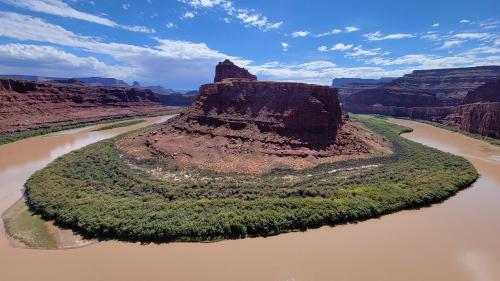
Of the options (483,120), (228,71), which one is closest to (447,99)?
(483,120)

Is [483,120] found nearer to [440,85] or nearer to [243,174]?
[243,174]

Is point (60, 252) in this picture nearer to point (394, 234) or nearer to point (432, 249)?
point (394, 234)

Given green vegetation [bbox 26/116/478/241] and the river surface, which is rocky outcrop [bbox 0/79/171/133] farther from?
the river surface

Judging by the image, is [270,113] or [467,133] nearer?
[270,113]

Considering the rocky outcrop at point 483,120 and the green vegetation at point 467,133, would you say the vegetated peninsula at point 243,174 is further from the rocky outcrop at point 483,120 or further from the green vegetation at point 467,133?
the rocky outcrop at point 483,120

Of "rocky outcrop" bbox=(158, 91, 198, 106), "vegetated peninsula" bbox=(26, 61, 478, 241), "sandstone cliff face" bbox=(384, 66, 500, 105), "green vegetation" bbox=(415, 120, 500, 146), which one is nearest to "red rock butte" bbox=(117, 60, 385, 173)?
"vegetated peninsula" bbox=(26, 61, 478, 241)
